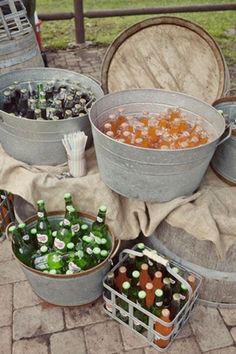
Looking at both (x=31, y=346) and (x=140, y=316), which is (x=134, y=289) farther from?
(x=31, y=346)

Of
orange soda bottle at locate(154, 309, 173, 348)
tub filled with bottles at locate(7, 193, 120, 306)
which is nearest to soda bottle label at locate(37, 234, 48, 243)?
tub filled with bottles at locate(7, 193, 120, 306)

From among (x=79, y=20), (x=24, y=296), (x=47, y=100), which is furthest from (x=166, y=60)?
(x=79, y=20)

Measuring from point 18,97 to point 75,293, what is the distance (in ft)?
4.49

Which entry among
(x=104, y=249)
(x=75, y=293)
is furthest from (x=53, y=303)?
(x=104, y=249)

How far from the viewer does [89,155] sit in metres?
2.67

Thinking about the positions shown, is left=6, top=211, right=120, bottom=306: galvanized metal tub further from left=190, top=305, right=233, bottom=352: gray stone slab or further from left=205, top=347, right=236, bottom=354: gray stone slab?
left=205, top=347, right=236, bottom=354: gray stone slab

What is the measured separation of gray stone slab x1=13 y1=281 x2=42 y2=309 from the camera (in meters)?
2.59

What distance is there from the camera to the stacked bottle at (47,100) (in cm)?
254

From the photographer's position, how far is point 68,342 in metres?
2.39

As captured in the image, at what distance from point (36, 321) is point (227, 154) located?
1.58 meters

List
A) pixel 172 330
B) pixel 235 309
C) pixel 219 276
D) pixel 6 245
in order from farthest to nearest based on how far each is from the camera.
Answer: pixel 6 245
pixel 235 309
pixel 219 276
pixel 172 330

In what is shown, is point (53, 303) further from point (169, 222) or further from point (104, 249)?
point (169, 222)

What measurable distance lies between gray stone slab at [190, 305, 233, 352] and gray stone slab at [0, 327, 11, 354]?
1141mm

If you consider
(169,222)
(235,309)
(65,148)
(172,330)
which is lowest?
(235,309)
